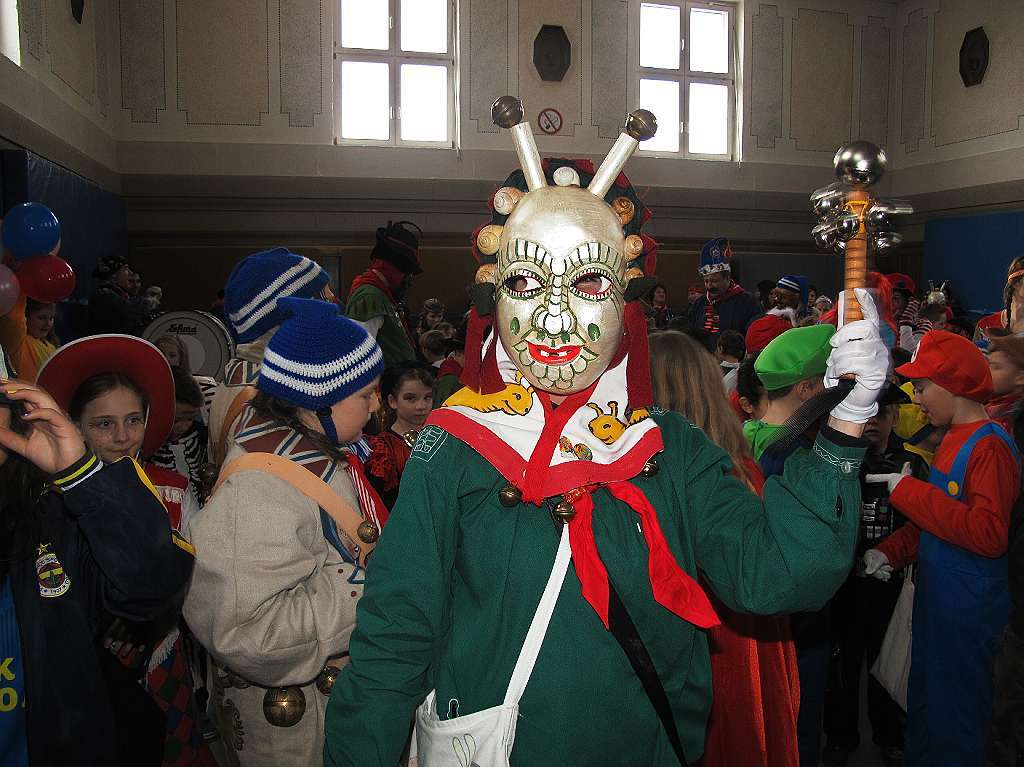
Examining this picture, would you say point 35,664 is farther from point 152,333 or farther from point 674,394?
point 152,333

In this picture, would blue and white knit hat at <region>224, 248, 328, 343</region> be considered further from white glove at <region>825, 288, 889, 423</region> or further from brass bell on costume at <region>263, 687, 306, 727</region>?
white glove at <region>825, 288, 889, 423</region>

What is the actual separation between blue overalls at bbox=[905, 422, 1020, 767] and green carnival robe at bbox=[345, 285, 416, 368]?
2.87 meters

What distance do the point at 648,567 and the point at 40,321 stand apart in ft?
14.2

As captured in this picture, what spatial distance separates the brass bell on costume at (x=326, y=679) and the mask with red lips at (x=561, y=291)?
957mm

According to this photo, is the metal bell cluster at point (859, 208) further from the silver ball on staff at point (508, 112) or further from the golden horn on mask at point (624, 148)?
the silver ball on staff at point (508, 112)

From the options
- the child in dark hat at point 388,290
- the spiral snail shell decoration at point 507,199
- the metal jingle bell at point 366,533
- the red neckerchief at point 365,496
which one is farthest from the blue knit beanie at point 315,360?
the child in dark hat at point 388,290

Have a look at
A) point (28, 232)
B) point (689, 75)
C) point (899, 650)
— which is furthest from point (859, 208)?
point (689, 75)

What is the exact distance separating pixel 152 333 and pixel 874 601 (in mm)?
4415

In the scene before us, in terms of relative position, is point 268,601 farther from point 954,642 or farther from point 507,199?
point 954,642

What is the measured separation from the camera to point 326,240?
1143cm

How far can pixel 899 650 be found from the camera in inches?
131

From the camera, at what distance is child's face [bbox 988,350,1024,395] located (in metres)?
3.39

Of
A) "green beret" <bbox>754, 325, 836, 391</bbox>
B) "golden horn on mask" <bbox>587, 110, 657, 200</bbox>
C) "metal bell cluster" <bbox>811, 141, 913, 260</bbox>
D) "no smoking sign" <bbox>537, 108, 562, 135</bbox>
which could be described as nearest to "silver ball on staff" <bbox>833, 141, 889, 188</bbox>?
"metal bell cluster" <bbox>811, 141, 913, 260</bbox>

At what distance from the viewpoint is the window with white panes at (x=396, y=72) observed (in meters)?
11.4
